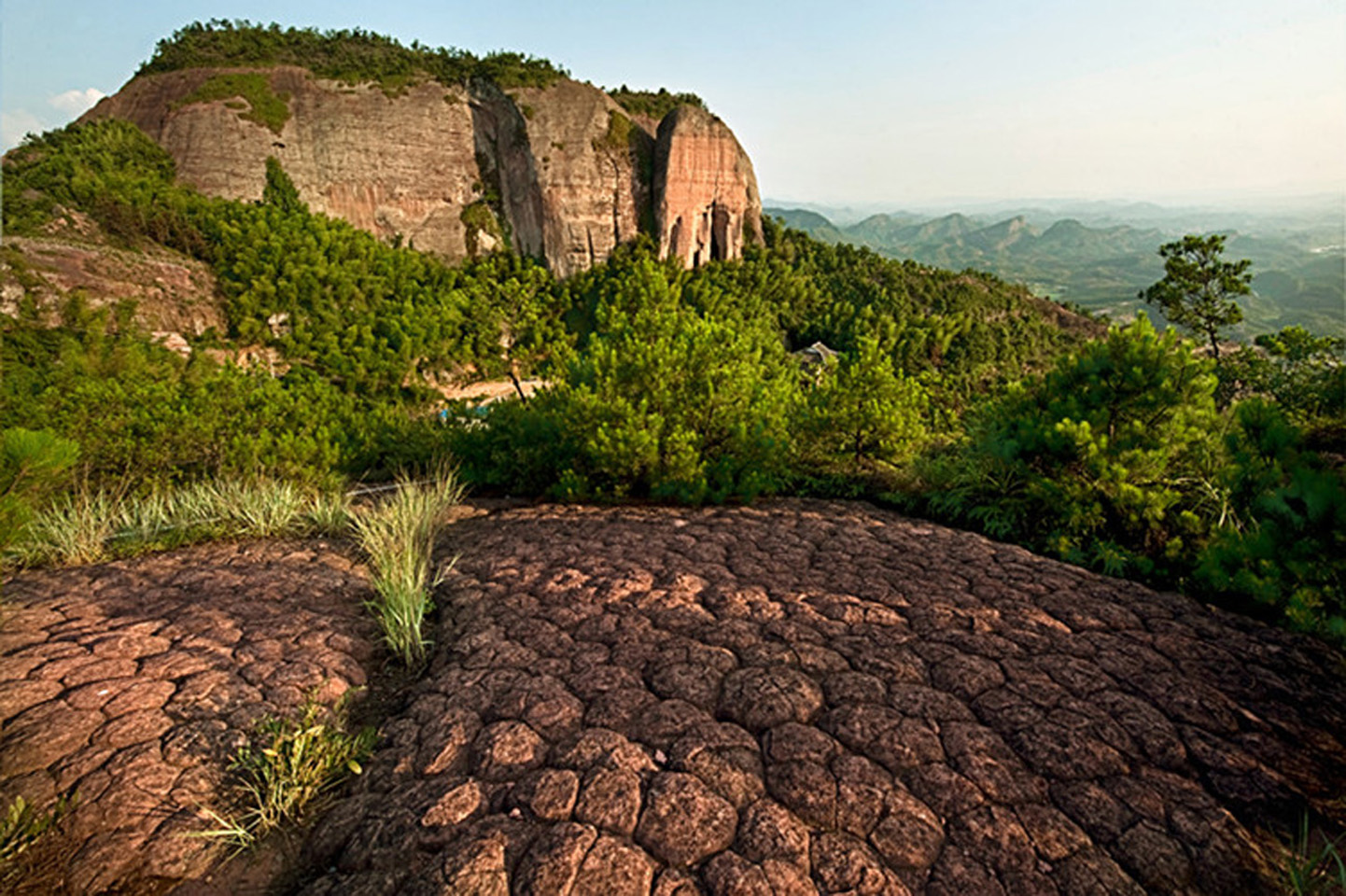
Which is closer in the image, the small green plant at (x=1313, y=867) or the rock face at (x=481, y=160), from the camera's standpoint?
the small green plant at (x=1313, y=867)

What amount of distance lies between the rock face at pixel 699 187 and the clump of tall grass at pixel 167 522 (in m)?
35.9

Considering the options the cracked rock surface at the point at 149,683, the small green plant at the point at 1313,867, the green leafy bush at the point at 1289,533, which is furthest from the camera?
the green leafy bush at the point at 1289,533

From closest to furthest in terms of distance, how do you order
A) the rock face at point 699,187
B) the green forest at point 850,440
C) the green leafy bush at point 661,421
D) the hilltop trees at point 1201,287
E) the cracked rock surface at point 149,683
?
the cracked rock surface at point 149,683, the green forest at point 850,440, the green leafy bush at point 661,421, the hilltop trees at point 1201,287, the rock face at point 699,187

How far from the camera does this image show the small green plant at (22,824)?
5.73ft

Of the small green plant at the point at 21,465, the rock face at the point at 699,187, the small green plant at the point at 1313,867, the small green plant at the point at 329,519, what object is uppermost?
the rock face at the point at 699,187

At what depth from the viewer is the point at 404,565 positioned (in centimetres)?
375

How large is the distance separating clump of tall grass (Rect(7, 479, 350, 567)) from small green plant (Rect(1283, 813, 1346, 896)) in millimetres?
5992

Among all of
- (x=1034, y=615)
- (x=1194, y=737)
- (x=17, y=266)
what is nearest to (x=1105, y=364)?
(x=1034, y=615)

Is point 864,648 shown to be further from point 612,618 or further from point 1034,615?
point 612,618

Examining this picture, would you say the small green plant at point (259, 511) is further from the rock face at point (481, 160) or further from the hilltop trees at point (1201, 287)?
the rock face at point (481, 160)

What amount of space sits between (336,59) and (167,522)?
4635 cm

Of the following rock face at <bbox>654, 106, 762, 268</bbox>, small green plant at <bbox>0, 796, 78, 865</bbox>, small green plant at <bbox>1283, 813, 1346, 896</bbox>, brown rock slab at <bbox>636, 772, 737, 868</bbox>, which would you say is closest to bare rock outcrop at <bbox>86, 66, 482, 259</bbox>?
rock face at <bbox>654, 106, 762, 268</bbox>

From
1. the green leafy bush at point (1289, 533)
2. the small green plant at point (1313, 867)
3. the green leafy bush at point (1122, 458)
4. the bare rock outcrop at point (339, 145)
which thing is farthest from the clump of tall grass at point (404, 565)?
the bare rock outcrop at point (339, 145)

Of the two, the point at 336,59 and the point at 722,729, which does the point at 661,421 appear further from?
the point at 336,59
